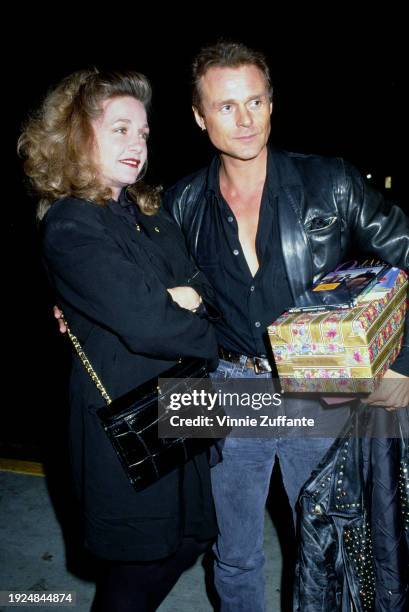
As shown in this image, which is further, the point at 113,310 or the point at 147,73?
the point at 147,73

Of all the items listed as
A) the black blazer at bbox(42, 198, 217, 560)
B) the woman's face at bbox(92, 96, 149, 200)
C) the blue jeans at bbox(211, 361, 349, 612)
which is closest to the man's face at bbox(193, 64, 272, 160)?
the woman's face at bbox(92, 96, 149, 200)

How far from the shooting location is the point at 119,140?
1.51 m

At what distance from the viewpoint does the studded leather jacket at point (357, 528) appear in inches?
60.9

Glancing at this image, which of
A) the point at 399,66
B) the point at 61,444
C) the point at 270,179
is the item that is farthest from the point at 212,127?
the point at 399,66

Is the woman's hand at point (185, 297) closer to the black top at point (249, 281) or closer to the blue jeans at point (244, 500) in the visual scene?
the black top at point (249, 281)

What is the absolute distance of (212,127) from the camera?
73.0 inches

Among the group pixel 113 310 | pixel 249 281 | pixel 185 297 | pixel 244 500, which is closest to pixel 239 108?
pixel 249 281

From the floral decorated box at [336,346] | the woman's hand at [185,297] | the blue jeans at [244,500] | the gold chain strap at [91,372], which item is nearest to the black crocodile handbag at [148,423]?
the gold chain strap at [91,372]

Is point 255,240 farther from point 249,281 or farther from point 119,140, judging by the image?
point 119,140

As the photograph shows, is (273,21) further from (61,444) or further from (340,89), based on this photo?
(340,89)

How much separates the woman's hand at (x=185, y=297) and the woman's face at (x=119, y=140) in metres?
0.42

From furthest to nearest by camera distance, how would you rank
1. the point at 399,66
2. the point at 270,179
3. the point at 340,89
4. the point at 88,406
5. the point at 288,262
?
the point at 340,89
the point at 399,66
the point at 270,179
the point at 288,262
the point at 88,406

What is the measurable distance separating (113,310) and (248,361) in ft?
2.40

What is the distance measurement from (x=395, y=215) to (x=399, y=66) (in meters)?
12.5
